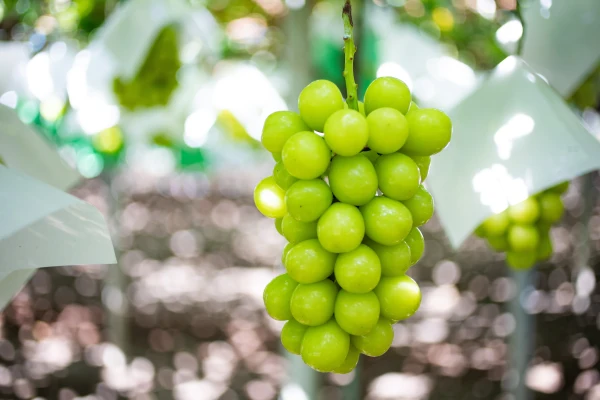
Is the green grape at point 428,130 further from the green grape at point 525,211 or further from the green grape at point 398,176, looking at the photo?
the green grape at point 525,211

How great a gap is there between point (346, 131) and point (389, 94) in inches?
3.7

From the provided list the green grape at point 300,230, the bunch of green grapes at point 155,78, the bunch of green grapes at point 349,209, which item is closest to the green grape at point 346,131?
the bunch of green grapes at point 349,209

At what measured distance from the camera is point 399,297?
1.93ft

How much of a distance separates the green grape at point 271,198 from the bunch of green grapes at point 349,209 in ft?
0.10

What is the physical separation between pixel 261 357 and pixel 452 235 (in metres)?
2.96

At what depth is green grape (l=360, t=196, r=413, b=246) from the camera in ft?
1.84

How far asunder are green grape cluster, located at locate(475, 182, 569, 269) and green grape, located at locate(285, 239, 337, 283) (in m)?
0.52

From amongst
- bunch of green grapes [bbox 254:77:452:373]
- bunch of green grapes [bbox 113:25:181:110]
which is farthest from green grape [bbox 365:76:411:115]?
bunch of green grapes [bbox 113:25:181:110]

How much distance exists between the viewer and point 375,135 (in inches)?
22.1

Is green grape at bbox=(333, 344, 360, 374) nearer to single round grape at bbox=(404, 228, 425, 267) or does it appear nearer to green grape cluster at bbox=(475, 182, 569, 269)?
single round grape at bbox=(404, 228, 425, 267)

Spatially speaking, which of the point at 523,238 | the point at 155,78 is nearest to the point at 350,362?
the point at 523,238

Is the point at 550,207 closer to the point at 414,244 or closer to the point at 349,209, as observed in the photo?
the point at 414,244

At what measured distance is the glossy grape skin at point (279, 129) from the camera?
1.96ft

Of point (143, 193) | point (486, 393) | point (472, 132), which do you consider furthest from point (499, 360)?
point (143, 193)
